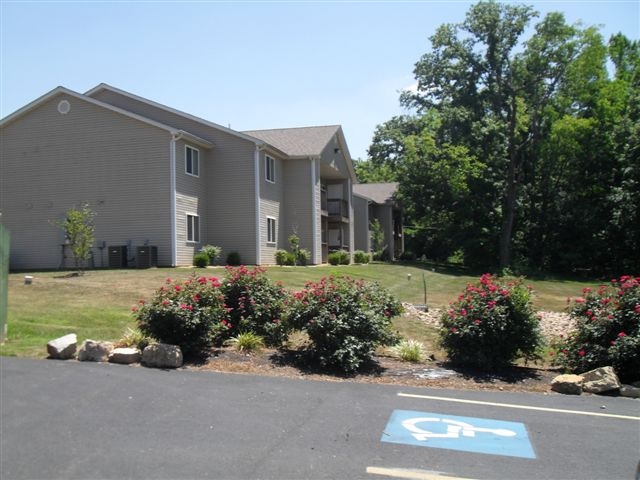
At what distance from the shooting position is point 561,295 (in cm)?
2859

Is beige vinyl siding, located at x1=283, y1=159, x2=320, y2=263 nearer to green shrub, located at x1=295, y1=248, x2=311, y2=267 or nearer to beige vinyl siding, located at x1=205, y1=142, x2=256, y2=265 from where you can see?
→ green shrub, located at x1=295, y1=248, x2=311, y2=267

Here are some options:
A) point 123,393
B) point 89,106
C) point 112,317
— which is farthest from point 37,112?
point 123,393

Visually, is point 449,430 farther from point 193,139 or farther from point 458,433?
point 193,139

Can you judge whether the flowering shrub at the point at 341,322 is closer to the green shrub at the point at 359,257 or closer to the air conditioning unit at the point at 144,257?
the air conditioning unit at the point at 144,257

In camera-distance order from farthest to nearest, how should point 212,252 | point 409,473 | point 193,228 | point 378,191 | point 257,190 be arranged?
point 378,191, point 257,190, point 193,228, point 212,252, point 409,473

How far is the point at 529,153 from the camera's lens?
1697 inches

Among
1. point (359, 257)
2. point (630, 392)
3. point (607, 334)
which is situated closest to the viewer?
point (630, 392)

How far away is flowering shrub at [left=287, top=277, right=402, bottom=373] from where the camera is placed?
29.4ft

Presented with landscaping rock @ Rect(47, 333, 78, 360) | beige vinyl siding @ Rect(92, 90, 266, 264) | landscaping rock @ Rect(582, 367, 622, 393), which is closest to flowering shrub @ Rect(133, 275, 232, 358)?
landscaping rock @ Rect(47, 333, 78, 360)

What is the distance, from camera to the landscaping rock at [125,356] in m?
9.05

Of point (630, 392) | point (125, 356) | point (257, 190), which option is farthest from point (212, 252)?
point (630, 392)

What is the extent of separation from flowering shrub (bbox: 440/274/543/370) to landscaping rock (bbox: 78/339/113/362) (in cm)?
574

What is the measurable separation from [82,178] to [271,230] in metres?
9.34

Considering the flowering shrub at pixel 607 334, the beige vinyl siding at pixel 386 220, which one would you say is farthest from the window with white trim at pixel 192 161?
the beige vinyl siding at pixel 386 220
